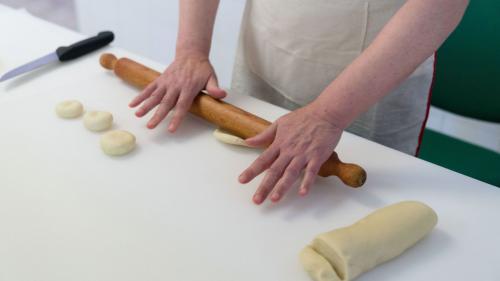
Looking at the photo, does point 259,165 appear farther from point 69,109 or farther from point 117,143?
point 69,109

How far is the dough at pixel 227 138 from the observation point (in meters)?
0.74

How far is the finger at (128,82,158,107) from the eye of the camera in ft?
2.67

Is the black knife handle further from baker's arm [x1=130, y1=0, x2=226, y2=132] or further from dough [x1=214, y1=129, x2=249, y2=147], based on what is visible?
dough [x1=214, y1=129, x2=249, y2=147]

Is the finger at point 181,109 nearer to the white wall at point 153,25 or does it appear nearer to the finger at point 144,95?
the finger at point 144,95

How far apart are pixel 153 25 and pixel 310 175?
5.08 feet

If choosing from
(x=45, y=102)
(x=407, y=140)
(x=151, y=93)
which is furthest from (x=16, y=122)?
(x=407, y=140)

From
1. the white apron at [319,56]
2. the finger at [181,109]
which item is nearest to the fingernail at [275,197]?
the finger at [181,109]

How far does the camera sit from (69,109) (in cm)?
79

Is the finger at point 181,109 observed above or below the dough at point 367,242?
below

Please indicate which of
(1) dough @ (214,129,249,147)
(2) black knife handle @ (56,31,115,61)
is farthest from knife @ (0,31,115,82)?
(1) dough @ (214,129,249,147)

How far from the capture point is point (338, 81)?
0.71m

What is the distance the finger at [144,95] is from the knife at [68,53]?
9.0 inches

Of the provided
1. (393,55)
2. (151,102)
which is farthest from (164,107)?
(393,55)

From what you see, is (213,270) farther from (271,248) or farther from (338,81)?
(338,81)
